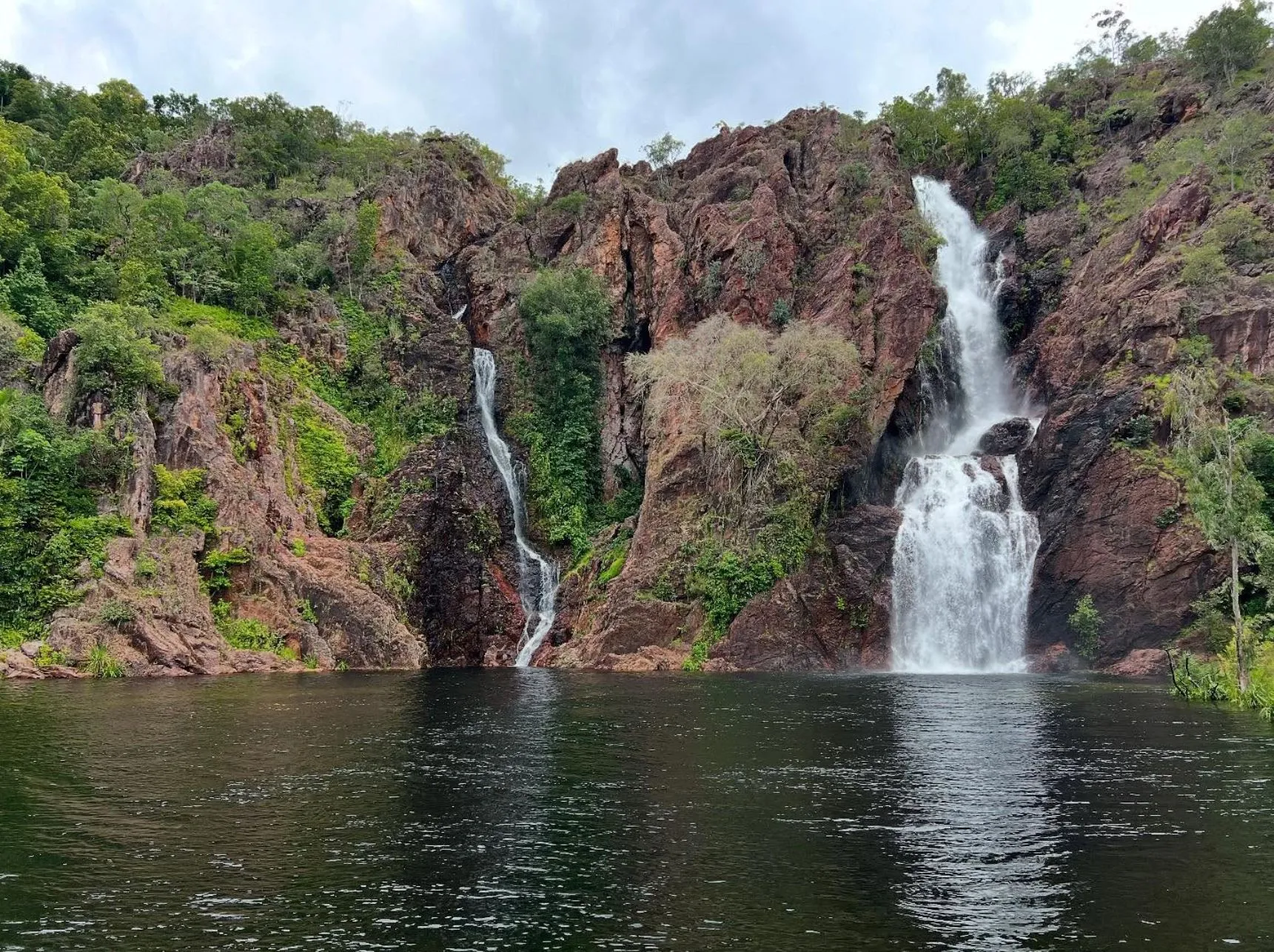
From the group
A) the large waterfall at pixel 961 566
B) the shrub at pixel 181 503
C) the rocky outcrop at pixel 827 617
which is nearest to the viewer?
the shrub at pixel 181 503

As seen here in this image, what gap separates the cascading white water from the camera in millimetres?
56250

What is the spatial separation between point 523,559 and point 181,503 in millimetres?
20690

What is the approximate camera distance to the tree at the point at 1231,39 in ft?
267

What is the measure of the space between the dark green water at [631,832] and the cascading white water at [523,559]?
28.2 meters

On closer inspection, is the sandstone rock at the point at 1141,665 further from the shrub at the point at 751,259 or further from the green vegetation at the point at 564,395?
the shrub at the point at 751,259

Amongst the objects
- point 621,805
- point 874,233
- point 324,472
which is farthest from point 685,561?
point 621,805

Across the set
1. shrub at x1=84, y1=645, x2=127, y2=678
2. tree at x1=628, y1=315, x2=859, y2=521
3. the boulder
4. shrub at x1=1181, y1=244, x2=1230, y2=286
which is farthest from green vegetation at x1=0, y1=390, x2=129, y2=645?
shrub at x1=1181, y1=244, x2=1230, y2=286

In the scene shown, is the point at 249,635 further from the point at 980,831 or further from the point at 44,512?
the point at 980,831

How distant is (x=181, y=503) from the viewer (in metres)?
47.2

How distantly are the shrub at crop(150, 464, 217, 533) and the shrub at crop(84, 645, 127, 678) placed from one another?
756cm

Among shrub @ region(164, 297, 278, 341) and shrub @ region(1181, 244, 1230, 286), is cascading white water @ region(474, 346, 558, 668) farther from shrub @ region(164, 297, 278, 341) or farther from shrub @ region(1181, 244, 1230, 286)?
shrub @ region(1181, 244, 1230, 286)

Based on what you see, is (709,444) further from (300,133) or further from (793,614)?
(300,133)

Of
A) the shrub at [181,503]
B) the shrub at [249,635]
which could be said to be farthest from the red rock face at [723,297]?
the shrub at [181,503]

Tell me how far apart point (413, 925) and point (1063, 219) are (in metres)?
83.1
